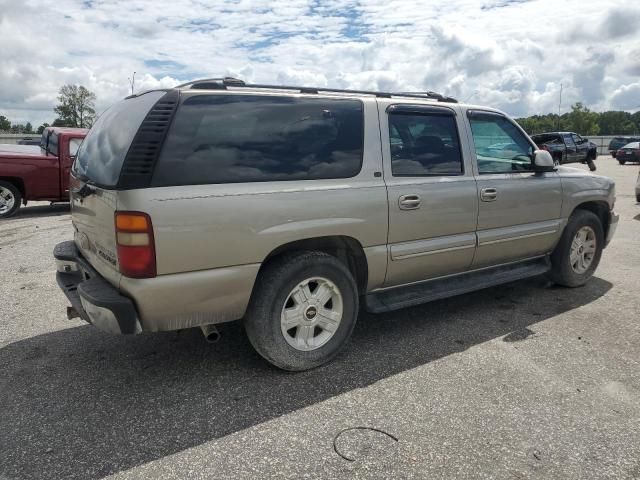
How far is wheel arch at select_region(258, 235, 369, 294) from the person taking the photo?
130 inches

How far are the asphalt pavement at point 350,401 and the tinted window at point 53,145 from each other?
6.59 m

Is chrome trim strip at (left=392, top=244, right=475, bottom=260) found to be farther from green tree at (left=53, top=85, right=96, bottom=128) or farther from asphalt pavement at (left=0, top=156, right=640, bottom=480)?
green tree at (left=53, top=85, right=96, bottom=128)

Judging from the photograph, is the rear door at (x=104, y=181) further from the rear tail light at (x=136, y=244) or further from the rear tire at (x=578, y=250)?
the rear tire at (x=578, y=250)

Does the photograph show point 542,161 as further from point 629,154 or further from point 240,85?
point 629,154

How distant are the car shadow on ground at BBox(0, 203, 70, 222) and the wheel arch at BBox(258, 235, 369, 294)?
868cm

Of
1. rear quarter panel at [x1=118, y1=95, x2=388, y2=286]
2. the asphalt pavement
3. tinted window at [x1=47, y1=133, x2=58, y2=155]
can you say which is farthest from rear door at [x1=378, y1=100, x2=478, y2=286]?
tinted window at [x1=47, y1=133, x2=58, y2=155]

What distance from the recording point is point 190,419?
2889mm

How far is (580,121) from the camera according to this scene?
77.0m

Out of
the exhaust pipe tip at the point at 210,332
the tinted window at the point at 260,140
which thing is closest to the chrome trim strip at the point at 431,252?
the tinted window at the point at 260,140

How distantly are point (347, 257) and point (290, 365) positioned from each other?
0.86m

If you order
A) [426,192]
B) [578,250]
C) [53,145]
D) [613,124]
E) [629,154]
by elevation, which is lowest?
[578,250]

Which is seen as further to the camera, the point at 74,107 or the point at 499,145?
the point at 74,107

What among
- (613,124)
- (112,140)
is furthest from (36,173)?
(613,124)

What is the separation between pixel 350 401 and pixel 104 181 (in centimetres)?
194
